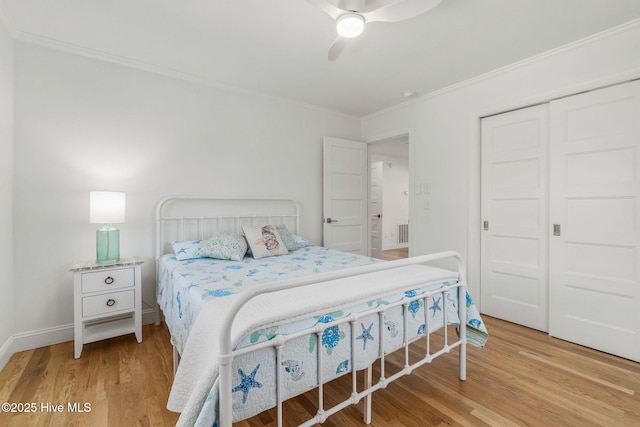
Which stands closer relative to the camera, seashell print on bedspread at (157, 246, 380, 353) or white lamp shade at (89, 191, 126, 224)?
seashell print on bedspread at (157, 246, 380, 353)

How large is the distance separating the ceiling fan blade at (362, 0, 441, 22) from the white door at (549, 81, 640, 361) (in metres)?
1.61

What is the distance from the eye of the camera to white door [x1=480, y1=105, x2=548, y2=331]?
265cm

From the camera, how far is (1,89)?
80.1 inches

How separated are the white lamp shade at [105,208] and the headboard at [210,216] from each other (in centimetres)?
42

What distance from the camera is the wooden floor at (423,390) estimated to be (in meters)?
1.54

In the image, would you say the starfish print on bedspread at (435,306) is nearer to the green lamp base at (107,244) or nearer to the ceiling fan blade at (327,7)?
the ceiling fan blade at (327,7)

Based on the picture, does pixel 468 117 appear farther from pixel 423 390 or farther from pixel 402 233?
pixel 402 233

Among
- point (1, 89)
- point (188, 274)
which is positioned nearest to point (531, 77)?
point (188, 274)

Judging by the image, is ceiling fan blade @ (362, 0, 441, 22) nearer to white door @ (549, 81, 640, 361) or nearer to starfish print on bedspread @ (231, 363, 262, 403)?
white door @ (549, 81, 640, 361)

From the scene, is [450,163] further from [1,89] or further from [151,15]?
[1,89]

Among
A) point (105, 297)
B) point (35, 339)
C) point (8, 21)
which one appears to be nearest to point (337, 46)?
point (8, 21)

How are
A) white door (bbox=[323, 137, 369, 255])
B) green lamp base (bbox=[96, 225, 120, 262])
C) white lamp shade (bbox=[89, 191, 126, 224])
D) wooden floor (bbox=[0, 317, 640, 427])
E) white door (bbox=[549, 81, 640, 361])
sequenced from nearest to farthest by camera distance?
wooden floor (bbox=[0, 317, 640, 427]) < white door (bbox=[549, 81, 640, 361]) < white lamp shade (bbox=[89, 191, 126, 224]) < green lamp base (bbox=[96, 225, 120, 262]) < white door (bbox=[323, 137, 369, 255])

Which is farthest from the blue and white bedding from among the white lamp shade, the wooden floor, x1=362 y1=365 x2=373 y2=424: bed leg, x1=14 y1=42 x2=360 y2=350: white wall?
x1=14 y1=42 x2=360 y2=350: white wall

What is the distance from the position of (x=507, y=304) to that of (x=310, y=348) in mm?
2512
